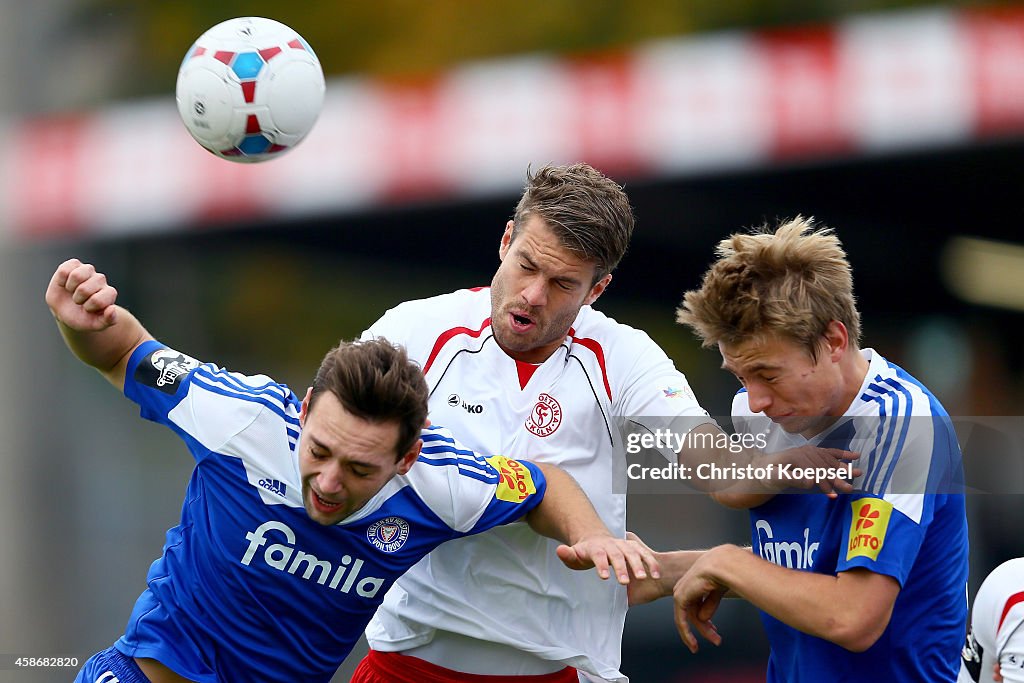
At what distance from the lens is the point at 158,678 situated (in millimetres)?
3957

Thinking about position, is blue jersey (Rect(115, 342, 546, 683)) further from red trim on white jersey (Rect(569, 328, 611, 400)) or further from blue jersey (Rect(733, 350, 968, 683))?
blue jersey (Rect(733, 350, 968, 683))

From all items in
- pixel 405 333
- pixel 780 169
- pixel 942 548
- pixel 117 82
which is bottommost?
pixel 942 548

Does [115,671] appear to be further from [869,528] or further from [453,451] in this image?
[869,528]

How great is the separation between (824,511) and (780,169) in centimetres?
776

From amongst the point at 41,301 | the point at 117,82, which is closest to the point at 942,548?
the point at 41,301

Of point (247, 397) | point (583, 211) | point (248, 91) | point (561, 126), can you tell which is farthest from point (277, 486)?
point (561, 126)

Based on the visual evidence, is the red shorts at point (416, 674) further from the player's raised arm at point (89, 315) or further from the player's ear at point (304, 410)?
the player's raised arm at point (89, 315)

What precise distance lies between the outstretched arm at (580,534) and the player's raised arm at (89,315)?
143cm

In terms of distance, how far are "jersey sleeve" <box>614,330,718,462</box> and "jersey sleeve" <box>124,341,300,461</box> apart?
1155 mm

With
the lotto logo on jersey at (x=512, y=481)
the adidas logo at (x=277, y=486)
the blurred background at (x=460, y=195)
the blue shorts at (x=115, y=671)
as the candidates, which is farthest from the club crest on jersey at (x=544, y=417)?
the blurred background at (x=460, y=195)

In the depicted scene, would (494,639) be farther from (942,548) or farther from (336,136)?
(336,136)

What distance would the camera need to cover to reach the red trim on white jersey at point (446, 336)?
4.47 meters

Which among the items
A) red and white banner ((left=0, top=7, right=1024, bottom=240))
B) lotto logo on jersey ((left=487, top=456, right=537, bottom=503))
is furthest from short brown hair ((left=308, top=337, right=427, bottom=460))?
red and white banner ((left=0, top=7, right=1024, bottom=240))

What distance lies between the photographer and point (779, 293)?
11.9ft
